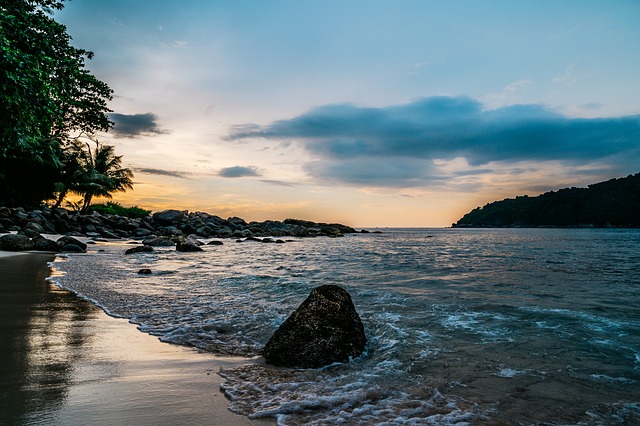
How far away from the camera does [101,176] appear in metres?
39.2

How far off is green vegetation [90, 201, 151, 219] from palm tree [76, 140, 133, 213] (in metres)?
2.79

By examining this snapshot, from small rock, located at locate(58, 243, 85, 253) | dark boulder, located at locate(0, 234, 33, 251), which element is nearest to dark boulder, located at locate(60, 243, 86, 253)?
small rock, located at locate(58, 243, 85, 253)

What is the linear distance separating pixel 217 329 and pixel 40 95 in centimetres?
874

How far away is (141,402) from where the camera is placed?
9.07 ft

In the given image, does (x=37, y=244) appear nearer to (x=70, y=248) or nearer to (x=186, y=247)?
(x=70, y=248)

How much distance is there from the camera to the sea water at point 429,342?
3071 mm

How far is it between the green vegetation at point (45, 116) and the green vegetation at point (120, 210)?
3.12m

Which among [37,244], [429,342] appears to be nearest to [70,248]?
[37,244]

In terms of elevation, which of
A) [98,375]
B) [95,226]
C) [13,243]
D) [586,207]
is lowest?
[98,375]

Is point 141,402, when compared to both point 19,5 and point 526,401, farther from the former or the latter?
point 19,5

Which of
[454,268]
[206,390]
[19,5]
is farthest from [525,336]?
[19,5]

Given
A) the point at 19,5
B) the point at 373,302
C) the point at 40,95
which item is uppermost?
the point at 19,5

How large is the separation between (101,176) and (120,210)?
858cm

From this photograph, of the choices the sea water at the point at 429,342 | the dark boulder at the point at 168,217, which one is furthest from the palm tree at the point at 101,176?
the sea water at the point at 429,342
